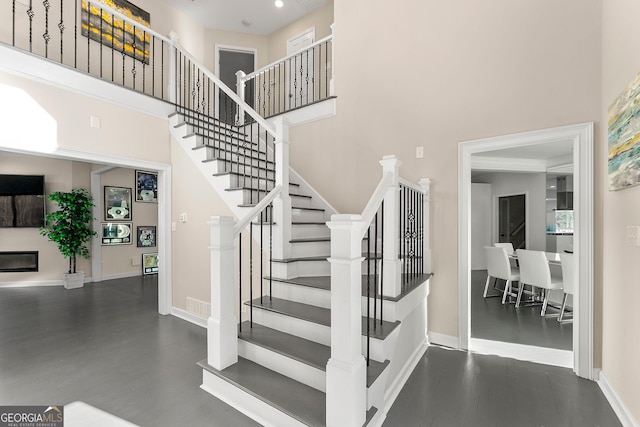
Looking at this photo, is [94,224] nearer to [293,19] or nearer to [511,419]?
[293,19]

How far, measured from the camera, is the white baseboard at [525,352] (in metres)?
2.72

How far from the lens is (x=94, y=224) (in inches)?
252

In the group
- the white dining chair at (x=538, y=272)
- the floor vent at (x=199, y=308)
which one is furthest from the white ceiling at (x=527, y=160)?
the floor vent at (x=199, y=308)

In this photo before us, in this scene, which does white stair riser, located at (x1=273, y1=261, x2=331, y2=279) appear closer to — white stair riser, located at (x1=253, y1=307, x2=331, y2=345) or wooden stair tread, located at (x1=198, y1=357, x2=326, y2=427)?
white stair riser, located at (x1=253, y1=307, x2=331, y2=345)

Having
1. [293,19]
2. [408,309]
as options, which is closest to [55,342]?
[408,309]

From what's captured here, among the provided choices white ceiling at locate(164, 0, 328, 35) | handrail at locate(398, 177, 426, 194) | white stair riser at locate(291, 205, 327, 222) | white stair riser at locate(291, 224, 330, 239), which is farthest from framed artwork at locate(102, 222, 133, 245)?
handrail at locate(398, 177, 426, 194)

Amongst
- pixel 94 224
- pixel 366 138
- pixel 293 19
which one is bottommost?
pixel 94 224

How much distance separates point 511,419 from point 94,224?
25.4ft

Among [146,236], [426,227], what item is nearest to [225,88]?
[426,227]

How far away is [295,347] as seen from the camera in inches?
84.0

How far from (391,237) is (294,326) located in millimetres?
1061

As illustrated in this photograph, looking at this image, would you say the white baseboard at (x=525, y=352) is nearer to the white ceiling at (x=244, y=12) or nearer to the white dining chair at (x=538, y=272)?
the white dining chair at (x=538, y=272)

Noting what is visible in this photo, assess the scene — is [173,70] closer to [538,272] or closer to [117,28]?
[117,28]

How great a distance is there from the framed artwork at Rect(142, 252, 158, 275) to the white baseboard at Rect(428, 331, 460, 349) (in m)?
6.80
